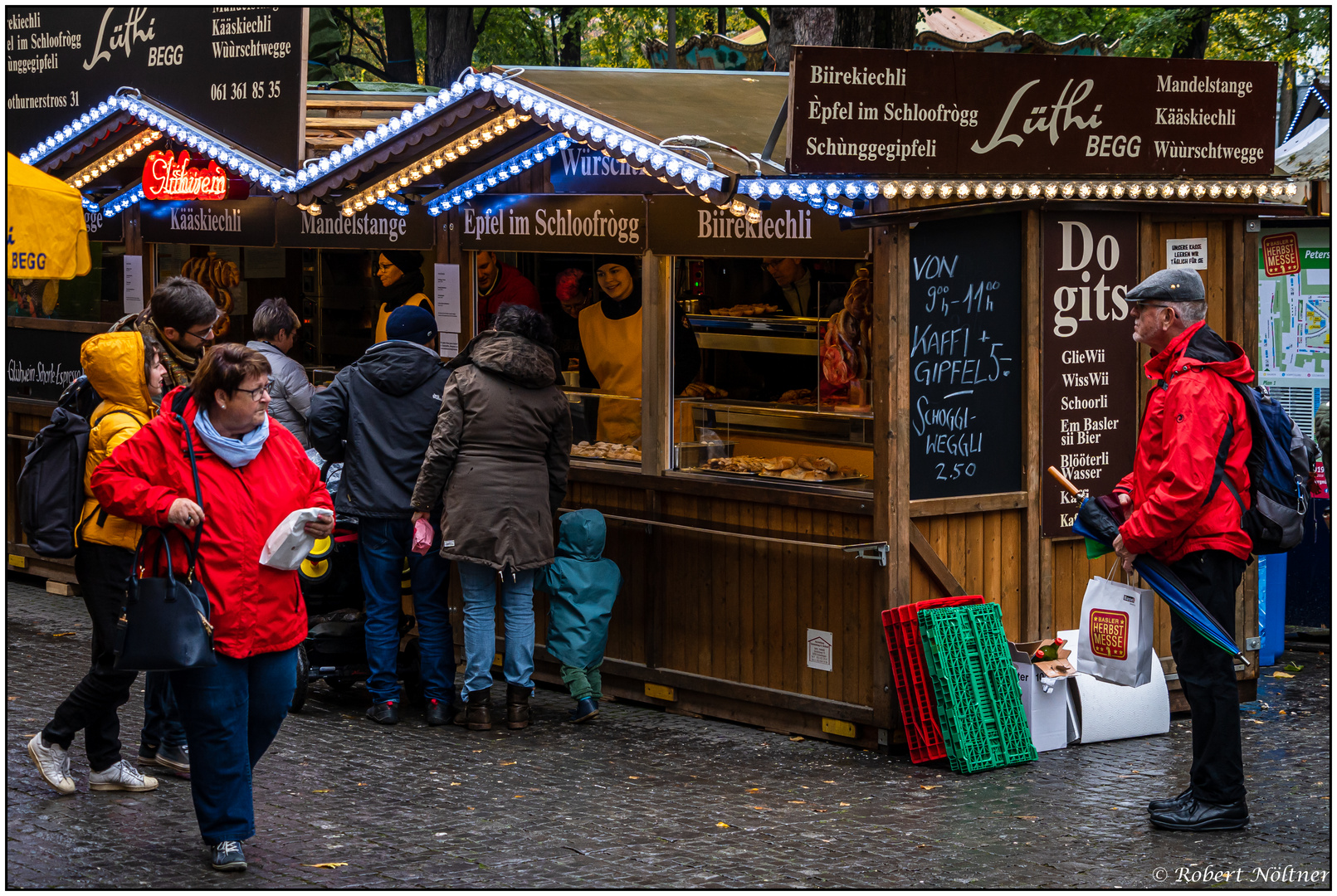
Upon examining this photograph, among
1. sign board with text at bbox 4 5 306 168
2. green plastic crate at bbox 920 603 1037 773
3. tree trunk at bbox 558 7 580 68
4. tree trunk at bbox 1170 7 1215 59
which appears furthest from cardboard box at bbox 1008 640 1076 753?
tree trunk at bbox 558 7 580 68

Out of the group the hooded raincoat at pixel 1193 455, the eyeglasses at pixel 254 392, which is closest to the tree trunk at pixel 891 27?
the hooded raincoat at pixel 1193 455

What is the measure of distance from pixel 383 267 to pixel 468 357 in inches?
114

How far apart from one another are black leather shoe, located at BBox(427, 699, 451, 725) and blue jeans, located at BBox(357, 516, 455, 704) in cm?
3

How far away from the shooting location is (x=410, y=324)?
7773 mm

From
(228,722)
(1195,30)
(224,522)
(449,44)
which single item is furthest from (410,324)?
(449,44)

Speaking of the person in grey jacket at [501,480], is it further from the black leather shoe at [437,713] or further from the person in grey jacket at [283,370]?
the person in grey jacket at [283,370]

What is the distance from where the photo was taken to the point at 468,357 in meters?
7.54

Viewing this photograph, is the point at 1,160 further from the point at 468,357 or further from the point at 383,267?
the point at 383,267

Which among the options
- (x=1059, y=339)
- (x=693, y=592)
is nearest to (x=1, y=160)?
(x=693, y=592)

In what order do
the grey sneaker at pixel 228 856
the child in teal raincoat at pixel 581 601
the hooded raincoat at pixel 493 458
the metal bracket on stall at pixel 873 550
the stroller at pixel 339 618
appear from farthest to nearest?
the stroller at pixel 339 618, the child in teal raincoat at pixel 581 601, the hooded raincoat at pixel 493 458, the metal bracket on stall at pixel 873 550, the grey sneaker at pixel 228 856

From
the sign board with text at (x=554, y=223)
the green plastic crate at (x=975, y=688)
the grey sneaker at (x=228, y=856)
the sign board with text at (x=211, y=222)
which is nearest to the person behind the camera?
the grey sneaker at (x=228, y=856)

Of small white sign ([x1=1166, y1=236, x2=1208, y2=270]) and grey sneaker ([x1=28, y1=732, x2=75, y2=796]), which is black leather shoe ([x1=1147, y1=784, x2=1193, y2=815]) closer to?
small white sign ([x1=1166, y1=236, x2=1208, y2=270])

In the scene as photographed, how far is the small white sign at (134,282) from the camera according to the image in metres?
Answer: 10.8

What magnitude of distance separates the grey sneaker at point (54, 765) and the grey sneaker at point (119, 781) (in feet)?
0.29
